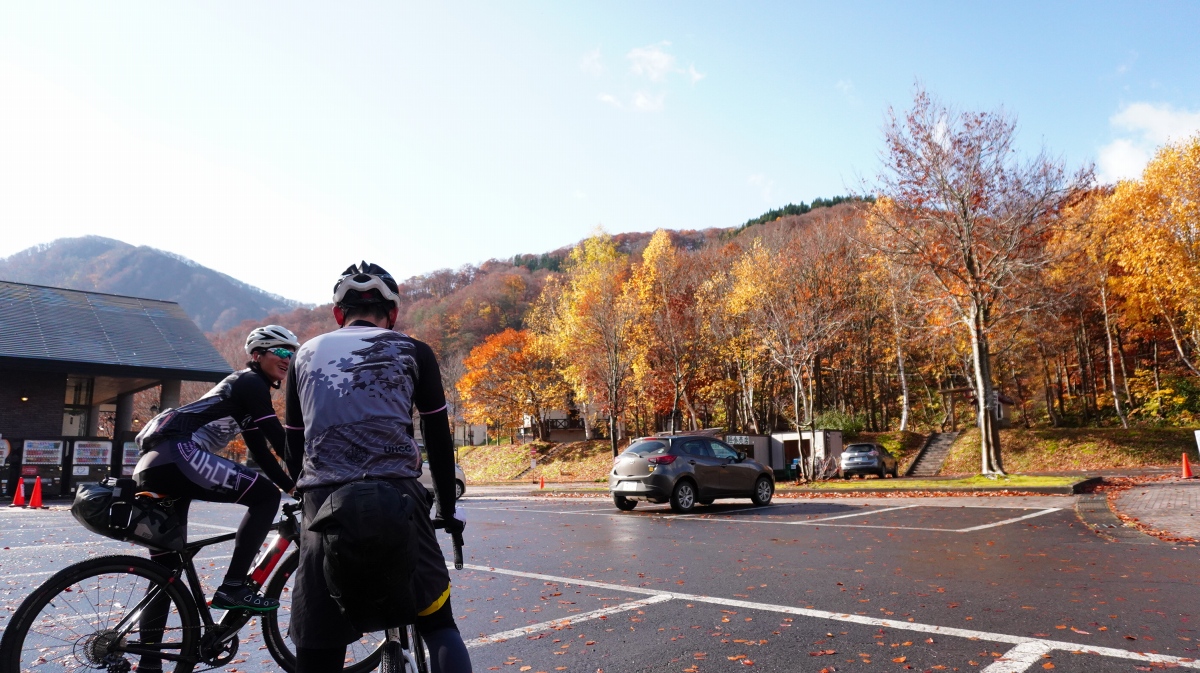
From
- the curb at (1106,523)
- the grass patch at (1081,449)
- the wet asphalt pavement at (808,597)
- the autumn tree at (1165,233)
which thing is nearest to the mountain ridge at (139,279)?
the grass patch at (1081,449)

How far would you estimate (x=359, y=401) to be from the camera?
2.53m

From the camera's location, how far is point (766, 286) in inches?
1329

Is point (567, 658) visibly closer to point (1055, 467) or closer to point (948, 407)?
point (1055, 467)

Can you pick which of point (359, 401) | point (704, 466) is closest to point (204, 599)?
point (359, 401)

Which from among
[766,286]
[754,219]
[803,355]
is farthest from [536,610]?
[754,219]

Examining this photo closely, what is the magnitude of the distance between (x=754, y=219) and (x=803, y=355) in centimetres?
6242

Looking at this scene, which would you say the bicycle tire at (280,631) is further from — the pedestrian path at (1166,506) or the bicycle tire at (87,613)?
the pedestrian path at (1166,506)

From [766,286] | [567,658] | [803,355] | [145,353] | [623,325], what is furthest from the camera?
[623,325]

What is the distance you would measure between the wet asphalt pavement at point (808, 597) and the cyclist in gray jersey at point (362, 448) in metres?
2.20

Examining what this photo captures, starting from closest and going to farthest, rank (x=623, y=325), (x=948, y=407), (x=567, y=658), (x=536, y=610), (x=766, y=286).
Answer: (x=567, y=658)
(x=536, y=610)
(x=766, y=286)
(x=623, y=325)
(x=948, y=407)

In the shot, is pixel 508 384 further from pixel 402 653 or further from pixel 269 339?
pixel 402 653

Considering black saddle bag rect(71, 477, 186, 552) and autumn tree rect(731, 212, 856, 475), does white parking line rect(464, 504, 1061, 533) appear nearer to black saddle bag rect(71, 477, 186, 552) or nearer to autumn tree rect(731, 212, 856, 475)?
black saddle bag rect(71, 477, 186, 552)

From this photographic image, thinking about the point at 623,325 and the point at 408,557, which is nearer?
the point at 408,557

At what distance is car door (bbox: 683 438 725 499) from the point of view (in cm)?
1614
